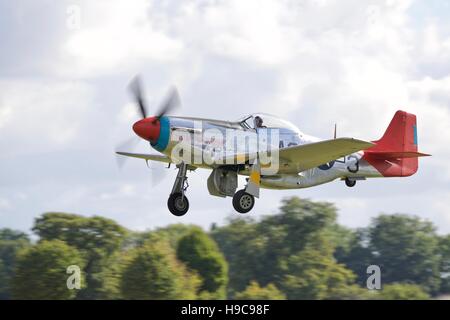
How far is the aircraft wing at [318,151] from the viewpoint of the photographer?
20.9 meters

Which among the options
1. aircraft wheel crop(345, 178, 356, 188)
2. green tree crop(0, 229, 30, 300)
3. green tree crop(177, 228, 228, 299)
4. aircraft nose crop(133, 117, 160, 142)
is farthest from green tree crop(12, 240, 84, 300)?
aircraft nose crop(133, 117, 160, 142)

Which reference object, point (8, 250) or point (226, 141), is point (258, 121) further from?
point (8, 250)

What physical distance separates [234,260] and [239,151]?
4140 cm

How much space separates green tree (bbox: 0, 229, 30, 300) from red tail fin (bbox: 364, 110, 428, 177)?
124 feet

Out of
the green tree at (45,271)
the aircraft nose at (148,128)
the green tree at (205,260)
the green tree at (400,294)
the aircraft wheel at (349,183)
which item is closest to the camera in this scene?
the aircraft nose at (148,128)

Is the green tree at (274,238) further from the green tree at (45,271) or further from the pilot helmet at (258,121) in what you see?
the pilot helmet at (258,121)

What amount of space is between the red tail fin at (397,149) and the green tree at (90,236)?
95.2ft

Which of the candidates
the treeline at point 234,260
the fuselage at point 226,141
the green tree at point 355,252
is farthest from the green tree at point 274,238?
the fuselage at point 226,141

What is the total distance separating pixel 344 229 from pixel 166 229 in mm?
17132

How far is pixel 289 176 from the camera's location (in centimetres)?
2359

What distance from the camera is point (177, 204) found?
2259 cm

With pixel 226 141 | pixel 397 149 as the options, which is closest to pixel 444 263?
pixel 397 149
